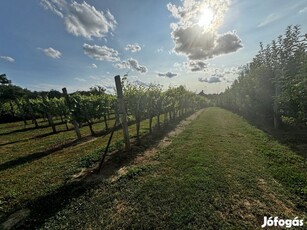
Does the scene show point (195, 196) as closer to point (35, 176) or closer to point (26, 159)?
point (35, 176)

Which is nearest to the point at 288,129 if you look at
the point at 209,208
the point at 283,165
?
the point at 283,165

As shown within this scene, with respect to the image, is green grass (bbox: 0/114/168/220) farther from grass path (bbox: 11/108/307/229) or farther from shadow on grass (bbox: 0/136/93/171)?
grass path (bbox: 11/108/307/229)

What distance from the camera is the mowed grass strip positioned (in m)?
4.86

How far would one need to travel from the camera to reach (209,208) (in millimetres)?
5223

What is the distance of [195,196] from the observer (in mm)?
5840

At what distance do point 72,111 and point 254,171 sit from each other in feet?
53.0

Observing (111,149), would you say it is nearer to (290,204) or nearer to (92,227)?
(92,227)

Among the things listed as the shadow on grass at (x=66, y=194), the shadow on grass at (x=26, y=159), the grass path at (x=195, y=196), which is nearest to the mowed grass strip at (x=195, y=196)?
the grass path at (x=195, y=196)

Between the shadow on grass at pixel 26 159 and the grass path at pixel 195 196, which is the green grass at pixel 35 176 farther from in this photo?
the grass path at pixel 195 196

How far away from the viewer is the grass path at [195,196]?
4.86m

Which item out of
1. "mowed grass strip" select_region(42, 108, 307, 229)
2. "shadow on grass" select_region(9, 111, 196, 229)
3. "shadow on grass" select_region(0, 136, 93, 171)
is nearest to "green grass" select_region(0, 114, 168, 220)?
"shadow on grass" select_region(0, 136, 93, 171)

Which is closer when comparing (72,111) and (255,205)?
(255,205)

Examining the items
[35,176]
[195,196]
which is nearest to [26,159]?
[35,176]

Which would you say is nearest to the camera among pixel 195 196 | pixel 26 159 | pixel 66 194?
pixel 195 196
